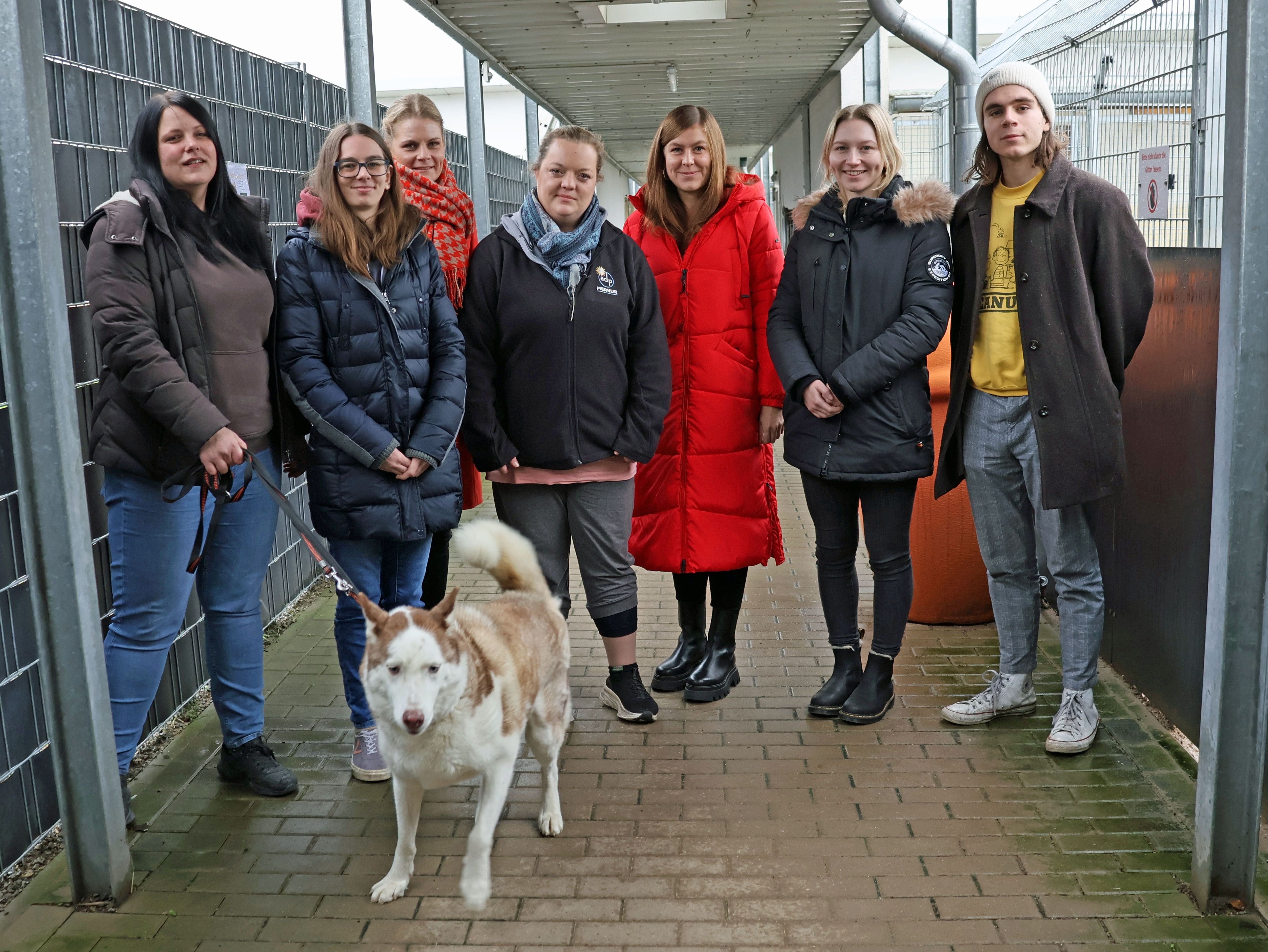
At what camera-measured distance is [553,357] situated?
4.29 meters

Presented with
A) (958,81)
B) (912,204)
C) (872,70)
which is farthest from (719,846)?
(872,70)

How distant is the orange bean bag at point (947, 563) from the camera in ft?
18.5

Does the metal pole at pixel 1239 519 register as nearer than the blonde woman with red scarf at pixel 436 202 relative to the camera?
Yes

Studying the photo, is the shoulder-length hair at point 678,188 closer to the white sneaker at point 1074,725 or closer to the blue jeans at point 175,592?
the blue jeans at point 175,592

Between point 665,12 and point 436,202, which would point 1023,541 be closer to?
point 436,202

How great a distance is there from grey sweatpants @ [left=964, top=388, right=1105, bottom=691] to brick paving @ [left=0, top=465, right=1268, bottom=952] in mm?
355

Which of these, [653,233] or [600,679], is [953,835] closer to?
[600,679]

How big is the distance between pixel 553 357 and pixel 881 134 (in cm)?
151

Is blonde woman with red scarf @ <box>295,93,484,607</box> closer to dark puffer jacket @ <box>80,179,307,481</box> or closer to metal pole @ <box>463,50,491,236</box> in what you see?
dark puffer jacket @ <box>80,179,307,481</box>

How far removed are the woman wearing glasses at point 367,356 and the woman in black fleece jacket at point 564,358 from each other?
0.24 m

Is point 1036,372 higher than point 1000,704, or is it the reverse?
point 1036,372

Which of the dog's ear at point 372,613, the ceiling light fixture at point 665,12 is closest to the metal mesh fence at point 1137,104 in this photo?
the dog's ear at point 372,613

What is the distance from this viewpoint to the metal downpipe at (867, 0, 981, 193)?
5.98 m

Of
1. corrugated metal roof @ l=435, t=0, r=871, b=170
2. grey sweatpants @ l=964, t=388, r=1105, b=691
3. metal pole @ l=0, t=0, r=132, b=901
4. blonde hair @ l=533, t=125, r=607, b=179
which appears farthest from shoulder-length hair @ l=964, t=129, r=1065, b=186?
corrugated metal roof @ l=435, t=0, r=871, b=170
